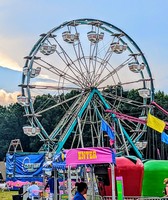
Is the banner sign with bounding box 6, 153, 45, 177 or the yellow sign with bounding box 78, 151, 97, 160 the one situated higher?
the yellow sign with bounding box 78, 151, 97, 160

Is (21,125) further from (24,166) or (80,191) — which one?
(80,191)

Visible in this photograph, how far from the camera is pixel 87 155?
1497cm

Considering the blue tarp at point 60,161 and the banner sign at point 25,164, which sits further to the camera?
the banner sign at point 25,164

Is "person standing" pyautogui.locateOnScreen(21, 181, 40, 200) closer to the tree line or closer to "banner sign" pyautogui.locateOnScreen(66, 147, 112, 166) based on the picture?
"banner sign" pyautogui.locateOnScreen(66, 147, 112, 166)

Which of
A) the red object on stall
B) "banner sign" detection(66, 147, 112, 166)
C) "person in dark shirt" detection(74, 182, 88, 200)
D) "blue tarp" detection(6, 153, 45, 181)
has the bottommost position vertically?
"blue tarp" detection(6, 153, 45, 181)

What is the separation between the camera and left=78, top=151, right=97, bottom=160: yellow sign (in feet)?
48.8

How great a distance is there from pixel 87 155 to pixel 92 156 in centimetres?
17

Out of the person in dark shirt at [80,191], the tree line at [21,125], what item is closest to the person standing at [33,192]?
the person in dark shirt at [80,191]

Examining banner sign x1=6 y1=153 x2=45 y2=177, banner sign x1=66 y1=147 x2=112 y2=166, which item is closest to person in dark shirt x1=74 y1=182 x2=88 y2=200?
banner sign x1=66 y1=147 x2=112 y2=166

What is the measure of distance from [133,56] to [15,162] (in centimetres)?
1713

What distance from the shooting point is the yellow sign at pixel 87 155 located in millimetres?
14883

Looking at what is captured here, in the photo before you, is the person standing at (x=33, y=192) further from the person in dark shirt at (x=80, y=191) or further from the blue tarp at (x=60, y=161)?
the person in dark shirt at (x=80, y=191)

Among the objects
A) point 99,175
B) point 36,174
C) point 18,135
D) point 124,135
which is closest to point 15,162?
point 36,174

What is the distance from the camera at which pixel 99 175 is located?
18141 mm
